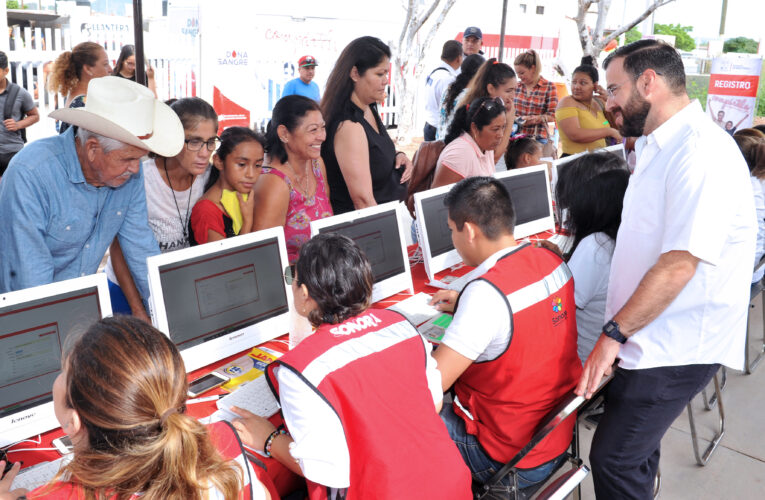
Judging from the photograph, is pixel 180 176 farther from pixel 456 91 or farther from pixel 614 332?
pixel 456 91

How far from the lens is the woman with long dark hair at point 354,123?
3.08 m

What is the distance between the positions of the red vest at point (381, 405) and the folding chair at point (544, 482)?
273mm

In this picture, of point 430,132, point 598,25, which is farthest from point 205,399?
point 598,25

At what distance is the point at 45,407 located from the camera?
1700mm

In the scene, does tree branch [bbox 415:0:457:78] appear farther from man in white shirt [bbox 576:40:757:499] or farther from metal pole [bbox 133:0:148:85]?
man in white shirt [bbox 576:40:757:499]

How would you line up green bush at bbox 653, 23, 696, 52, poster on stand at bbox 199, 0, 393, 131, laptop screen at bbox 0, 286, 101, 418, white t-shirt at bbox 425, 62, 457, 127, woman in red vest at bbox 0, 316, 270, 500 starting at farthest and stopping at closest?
green bush at bbox 653, 23, 696, 52 → poster on stand at bbox 199, 0, 393, 131 → white t-shirt at bbox 425, 62, 457, 127 → laptop screen at bbox 0, 286, 101, 418 → woman in red vest at bbox 0, 316, 270, 500

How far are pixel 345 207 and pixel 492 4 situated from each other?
14910 millimetres

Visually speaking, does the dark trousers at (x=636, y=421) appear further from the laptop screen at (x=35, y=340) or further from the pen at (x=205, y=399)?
the laptop screen at (x=35, y=340)

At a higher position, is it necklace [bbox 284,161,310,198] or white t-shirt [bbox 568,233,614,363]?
necklace [bbox 284,161,310,198]

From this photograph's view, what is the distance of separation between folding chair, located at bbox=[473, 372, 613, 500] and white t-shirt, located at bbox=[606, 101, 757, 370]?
0.86 feet


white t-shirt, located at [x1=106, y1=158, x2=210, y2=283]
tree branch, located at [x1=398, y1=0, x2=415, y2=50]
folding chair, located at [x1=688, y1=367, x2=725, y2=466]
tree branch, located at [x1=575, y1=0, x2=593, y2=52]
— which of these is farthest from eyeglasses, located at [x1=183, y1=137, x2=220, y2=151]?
tree branch, located at [x1=398, y1=0, x2=415, y2=50]

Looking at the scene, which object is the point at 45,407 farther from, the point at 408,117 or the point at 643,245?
the point at 408,117

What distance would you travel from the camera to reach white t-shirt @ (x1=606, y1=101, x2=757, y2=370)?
1881 millimetres

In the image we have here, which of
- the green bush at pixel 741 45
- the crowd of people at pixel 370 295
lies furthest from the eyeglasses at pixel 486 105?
the green bush at pixel 741 45
